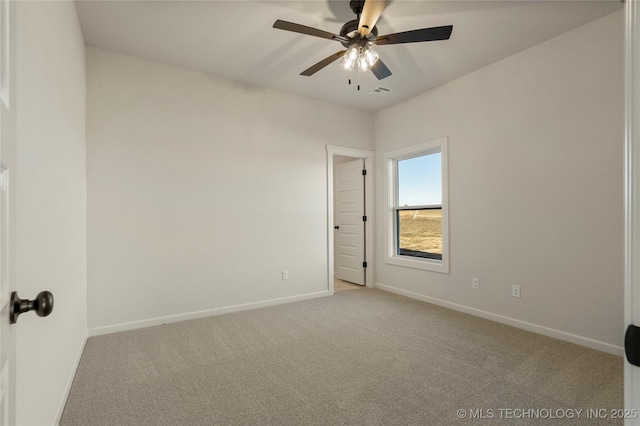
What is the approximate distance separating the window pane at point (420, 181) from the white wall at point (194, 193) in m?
1.23

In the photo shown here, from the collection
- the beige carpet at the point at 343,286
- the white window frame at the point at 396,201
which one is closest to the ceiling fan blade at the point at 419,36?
the white window frame at the point at 396,201

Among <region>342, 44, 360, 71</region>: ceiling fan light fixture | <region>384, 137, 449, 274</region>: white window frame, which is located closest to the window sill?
<region>384, 137, 449, 274</region>: white window frame

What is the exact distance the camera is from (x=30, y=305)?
688 millimetres

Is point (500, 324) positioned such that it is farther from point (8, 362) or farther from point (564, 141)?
point (8, 362)

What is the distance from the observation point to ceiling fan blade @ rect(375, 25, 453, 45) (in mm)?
2039

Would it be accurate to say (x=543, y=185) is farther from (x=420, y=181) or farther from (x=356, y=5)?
(x=356, y=5)

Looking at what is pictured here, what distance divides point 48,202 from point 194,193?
74.2 inches

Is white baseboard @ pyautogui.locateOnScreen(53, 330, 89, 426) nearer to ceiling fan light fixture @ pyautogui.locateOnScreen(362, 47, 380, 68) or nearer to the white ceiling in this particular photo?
the white ceiling

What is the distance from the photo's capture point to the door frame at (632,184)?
514 mm

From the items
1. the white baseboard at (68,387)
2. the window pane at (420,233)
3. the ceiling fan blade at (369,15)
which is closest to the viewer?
the white baseboard at (68,387)

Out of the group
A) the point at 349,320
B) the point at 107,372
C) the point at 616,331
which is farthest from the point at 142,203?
the point at 616,331

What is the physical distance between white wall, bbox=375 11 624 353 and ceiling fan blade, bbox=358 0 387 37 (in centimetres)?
198

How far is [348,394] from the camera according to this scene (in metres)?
1.95

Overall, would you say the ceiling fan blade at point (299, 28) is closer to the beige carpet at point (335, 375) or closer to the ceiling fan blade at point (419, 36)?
the ceiling fan blade at point (419, 36)
